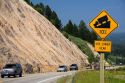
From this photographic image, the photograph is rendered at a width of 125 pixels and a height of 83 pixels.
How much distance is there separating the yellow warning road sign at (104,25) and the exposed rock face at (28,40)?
54226mm

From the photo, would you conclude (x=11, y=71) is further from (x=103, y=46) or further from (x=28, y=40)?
(x=28, y=40)

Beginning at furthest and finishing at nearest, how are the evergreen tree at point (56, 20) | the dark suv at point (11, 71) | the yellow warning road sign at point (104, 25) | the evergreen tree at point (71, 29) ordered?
the evergreen tree at point (71, 29)
the evergreen tree at point (56, 20)
the dark suv at point (11, 71)
the yellow warning road sign at point (104, 25)

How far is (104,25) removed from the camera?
56.8 feet

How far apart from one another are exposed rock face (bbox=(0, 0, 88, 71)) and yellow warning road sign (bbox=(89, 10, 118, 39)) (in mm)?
54226

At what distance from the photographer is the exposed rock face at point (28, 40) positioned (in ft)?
255

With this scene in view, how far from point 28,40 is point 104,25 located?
73.5 m

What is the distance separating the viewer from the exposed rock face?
77787mm

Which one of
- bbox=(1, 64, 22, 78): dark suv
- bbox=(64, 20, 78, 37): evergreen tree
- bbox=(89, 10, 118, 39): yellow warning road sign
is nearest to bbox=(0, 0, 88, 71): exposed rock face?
bbox=(1, 64, 22, 78): dark suv

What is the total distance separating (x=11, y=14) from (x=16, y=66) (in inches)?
1479

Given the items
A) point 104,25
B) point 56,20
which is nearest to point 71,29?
point 56,20

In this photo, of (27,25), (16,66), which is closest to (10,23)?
(27,25)

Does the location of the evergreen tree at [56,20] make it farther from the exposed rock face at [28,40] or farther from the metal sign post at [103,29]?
the metal sign post at [103,29]

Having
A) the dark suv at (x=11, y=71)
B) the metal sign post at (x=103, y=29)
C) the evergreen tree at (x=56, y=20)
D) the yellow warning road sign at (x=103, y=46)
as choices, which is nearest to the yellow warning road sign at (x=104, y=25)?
the metal sign post at (x=103, y=29)

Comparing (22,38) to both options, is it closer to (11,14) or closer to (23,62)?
Result: (11,14)
